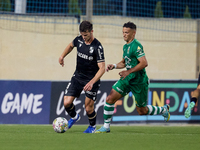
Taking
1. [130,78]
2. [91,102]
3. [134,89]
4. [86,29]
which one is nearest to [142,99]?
[134,89]

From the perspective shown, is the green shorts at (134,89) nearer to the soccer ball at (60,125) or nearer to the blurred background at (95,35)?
the soccer ball at (60,125)

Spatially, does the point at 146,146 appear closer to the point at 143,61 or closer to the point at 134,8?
the point at 143,61

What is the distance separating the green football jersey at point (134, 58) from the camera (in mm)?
6969

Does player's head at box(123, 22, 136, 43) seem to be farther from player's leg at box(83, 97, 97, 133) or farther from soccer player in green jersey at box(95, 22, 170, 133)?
player's leg at box(83, 97, 97, 133)

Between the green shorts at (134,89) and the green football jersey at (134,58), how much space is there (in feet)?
0.27

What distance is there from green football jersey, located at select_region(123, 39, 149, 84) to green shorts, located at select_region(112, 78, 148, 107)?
8 centimetres

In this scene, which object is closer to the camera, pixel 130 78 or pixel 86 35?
pixel 86 35

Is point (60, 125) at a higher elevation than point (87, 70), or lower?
lower

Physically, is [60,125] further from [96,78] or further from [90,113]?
[96,78]

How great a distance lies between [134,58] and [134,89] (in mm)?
565

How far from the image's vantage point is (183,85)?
38.7ft

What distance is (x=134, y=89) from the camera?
284 inches

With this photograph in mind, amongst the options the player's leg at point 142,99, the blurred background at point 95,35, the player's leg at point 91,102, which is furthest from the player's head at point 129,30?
the blurred background at point 95,35

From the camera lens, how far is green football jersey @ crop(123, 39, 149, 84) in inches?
274
